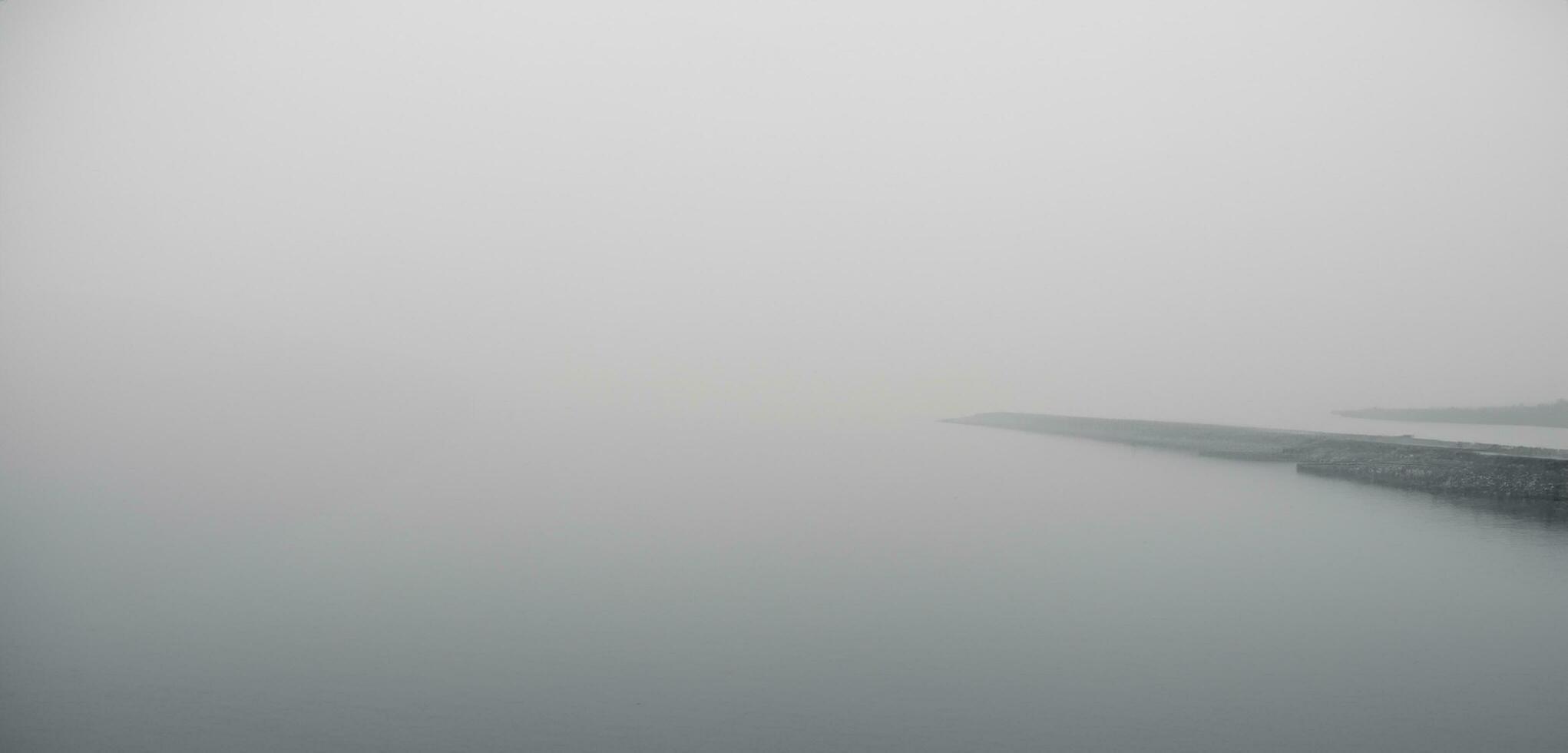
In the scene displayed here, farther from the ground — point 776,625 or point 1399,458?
point 1399,458

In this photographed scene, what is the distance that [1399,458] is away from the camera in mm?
37594

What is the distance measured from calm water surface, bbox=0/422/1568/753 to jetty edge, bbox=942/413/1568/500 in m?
2.11

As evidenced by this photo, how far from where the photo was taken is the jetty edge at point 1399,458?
97.6ft

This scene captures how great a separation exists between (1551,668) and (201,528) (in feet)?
110

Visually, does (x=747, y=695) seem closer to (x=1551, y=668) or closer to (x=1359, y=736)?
(x=1359, y=736)

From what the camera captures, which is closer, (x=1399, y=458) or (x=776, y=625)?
(x=776, y=625)

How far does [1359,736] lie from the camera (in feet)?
35.9

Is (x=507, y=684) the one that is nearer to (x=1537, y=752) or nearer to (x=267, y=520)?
(x=1537, y=752)

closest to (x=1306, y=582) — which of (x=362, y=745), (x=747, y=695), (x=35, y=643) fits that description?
(x=747, y=695)

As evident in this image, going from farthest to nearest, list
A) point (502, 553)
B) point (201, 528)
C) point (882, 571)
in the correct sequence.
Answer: point (201, 528) < point (502, 553) < point (882, 571)

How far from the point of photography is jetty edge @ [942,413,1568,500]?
1171 inches

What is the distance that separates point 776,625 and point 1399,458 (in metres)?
34.4

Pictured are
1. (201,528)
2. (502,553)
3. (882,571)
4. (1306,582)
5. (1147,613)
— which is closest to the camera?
(1147,613)

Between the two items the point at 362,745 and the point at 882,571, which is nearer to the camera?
the point at 362,745
